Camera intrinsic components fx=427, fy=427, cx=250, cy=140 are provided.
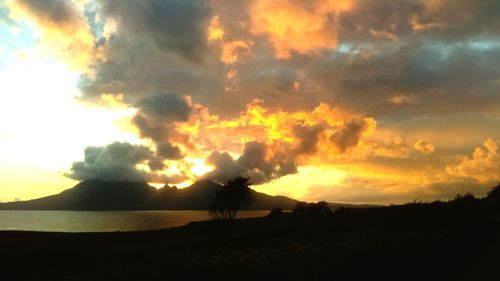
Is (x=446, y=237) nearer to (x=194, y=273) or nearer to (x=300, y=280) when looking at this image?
(x=300, y=280)

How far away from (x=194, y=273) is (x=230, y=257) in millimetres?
3173

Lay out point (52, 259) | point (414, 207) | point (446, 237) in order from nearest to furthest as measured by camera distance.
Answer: point (446, 237) → point (414, 207) → point (52, 259)

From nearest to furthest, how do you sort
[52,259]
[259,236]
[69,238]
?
[52,259] → [259,236] → [69,238]

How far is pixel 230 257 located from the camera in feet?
70.2

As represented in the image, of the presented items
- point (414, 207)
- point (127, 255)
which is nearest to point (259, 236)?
A: point (127, 255)

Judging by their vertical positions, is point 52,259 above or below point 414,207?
below

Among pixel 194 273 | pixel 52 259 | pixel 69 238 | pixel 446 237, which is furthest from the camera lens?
pixel 69 238

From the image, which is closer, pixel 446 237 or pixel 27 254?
pixel 446 237

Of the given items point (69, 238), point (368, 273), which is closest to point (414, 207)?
point (368, 273)

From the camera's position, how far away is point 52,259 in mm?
50500

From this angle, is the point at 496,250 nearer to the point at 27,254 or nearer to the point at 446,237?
the point at 446,237

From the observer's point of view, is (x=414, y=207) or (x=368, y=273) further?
(x=414, y=207)

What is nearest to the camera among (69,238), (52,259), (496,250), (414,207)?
(496,250)

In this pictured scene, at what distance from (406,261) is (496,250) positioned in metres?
5.27
